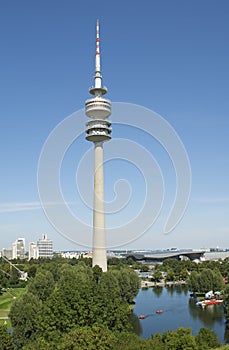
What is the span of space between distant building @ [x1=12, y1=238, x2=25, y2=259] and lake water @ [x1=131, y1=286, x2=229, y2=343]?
4020 inches

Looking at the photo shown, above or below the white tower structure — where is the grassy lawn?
below

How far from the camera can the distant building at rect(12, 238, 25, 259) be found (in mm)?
140100

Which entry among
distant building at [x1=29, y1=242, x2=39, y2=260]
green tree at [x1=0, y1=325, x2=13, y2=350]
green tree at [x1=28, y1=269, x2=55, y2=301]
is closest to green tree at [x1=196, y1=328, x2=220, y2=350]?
green tree at [x1=0, y1=325, x2=13, y2=350]

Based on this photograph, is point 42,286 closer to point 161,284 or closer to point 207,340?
point 207,340

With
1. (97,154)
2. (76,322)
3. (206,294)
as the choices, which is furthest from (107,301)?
(97,154)

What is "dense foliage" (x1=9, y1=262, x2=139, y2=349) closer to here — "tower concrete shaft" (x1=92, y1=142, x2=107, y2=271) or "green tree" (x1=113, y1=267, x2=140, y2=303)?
"green tree" (x1=113, y1=267, x2=140, y2=303)

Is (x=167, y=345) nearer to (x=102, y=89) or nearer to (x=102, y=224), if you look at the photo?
(x=102, y=224)

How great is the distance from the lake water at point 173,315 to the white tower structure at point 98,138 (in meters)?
7.53

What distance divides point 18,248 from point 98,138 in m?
104

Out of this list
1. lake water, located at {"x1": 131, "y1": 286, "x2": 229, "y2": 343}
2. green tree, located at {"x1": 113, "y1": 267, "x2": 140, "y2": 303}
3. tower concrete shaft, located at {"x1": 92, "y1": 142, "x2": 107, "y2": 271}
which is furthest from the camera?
tower concrete shaft, located at {"x1": 92, "y1": 142, "x2": 107, "y2": 271}

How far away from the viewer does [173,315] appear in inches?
1286

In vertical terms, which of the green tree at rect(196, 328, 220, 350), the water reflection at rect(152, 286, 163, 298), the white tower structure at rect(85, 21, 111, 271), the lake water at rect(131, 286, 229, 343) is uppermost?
the white tower structure at rect(85, 21, 111, 271)

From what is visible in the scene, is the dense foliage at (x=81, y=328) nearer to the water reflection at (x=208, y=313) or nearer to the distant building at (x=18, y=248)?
the water reflection at (x=208, y=313)

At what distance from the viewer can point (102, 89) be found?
164ft
